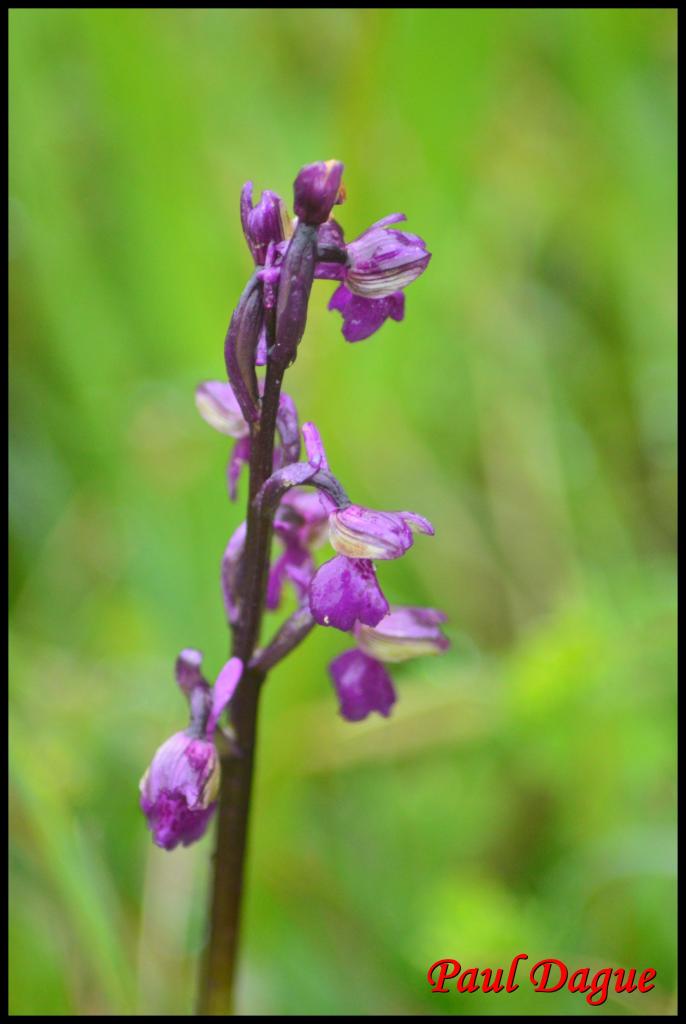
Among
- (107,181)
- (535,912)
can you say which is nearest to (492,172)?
(107,181)

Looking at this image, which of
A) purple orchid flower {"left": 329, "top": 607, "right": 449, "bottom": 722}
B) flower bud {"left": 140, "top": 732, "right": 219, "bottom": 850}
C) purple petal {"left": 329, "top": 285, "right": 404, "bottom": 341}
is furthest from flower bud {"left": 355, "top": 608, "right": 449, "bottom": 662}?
purple petal {"left": 329, "top": 285, "right": 404, "bottom": 341}

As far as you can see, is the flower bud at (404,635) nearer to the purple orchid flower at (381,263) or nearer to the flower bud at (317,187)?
the purple orchid flower at (381,263)
